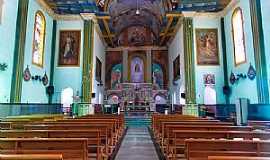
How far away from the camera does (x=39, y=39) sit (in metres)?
15.6

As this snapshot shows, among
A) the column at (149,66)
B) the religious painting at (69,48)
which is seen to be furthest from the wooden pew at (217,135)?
the column at (149,66)

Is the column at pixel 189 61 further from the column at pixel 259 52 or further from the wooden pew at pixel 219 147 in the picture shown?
the wooden pew at pixel 219 147

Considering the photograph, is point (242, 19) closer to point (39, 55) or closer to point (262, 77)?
point (262, 77)

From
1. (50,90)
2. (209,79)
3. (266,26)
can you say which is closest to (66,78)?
(50,90)

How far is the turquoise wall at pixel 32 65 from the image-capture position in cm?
1350

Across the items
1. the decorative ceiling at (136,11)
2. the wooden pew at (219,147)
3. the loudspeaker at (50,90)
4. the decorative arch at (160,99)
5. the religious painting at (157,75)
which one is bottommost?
the wooden pew at (219,147)

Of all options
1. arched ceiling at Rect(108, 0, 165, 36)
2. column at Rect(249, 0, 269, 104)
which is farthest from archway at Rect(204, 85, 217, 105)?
arched ceiling at Rect(108, 0, 165, 36)

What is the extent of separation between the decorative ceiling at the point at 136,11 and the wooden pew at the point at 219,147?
14604mm

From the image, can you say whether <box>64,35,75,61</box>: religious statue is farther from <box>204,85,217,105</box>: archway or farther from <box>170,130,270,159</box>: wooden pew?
<box>170,130,270,159</box>: wooden pew

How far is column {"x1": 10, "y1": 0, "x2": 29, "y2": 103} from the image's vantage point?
1222 cm

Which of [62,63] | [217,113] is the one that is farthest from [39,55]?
[217,113]

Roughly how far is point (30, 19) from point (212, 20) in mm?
12358

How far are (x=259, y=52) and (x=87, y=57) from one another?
36.5 feet

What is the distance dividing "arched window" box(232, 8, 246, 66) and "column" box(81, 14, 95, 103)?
990 centimetres
